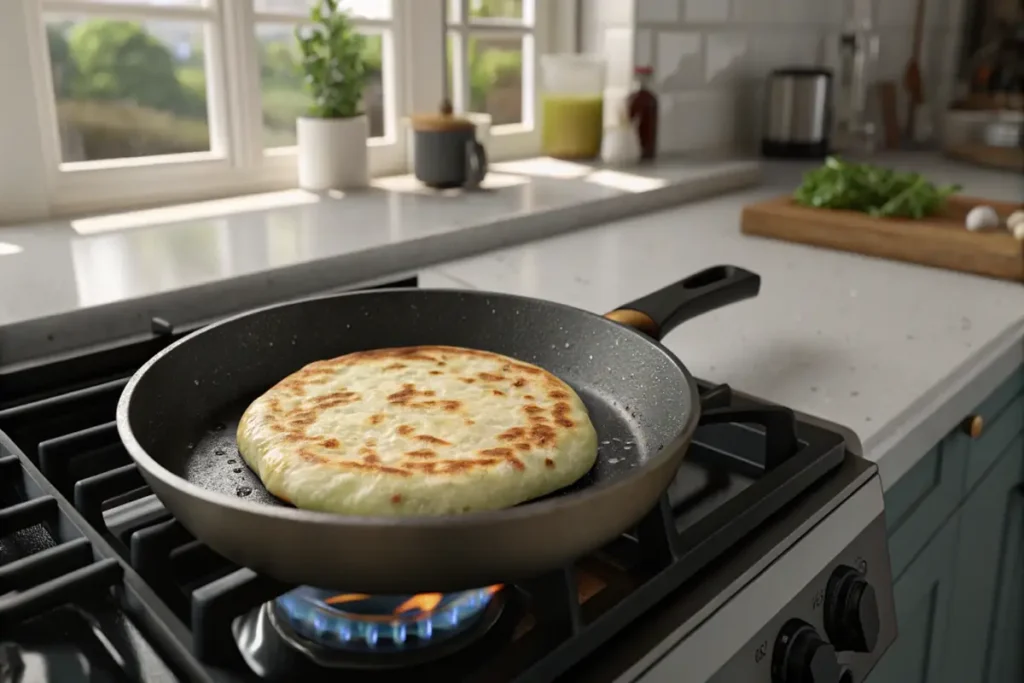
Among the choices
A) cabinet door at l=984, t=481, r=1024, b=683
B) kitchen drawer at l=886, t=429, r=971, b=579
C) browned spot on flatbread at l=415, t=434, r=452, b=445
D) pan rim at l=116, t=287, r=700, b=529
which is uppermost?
pan rim at l=116, t=287, r=700, b=529

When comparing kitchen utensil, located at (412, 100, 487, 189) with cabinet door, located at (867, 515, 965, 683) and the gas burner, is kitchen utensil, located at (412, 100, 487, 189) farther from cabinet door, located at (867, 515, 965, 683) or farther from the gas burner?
the gas burner

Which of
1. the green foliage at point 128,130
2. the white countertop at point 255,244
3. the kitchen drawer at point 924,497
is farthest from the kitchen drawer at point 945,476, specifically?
the green foliage at point 128,130

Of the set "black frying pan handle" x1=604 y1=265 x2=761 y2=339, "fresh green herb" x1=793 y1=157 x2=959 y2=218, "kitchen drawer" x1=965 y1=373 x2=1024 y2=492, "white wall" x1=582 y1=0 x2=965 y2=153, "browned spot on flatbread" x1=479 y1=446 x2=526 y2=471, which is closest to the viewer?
"browned spot on flatbread" x1=479 y1=446 x2=526 y2=471

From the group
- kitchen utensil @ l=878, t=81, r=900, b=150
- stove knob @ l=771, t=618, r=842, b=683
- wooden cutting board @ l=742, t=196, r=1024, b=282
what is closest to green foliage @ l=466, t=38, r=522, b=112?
wooden cutting board @ l=742, t=196, r=1024, b=282

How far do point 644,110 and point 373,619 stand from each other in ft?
5.22

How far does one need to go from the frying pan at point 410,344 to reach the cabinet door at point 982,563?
463 mm

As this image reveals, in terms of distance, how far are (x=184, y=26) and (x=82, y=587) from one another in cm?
120

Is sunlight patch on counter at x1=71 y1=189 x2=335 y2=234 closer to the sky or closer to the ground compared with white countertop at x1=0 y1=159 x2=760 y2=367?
closer to the sky

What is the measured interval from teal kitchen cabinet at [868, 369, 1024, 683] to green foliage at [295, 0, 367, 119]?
108 cm

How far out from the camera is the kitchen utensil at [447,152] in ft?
5.19

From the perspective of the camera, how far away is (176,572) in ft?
1.84

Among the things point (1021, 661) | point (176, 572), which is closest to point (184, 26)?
point (176, 572)

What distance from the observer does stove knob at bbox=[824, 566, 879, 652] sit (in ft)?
2.15

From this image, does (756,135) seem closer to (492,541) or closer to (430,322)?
(430,322)
